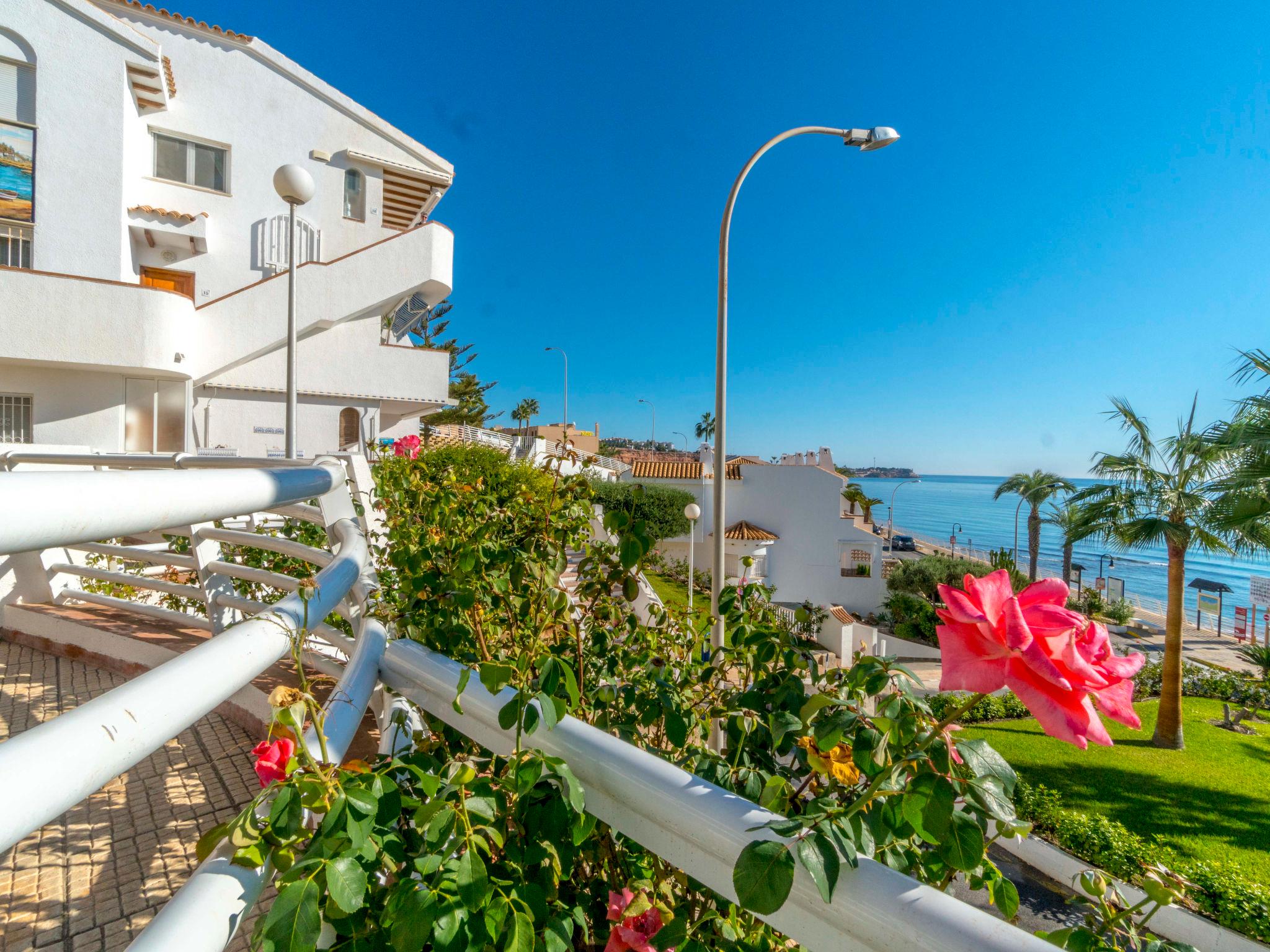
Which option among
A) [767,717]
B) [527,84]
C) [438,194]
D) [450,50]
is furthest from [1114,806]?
[527,84]

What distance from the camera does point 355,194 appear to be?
55.1ft

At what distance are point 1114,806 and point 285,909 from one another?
588 inches

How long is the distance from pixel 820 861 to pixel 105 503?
76 cm

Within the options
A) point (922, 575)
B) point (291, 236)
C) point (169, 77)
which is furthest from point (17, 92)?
point (922, 575)

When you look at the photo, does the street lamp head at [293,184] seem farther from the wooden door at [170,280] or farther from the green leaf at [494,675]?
the wooden door at [170,280]

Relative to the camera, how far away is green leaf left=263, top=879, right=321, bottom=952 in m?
0.64

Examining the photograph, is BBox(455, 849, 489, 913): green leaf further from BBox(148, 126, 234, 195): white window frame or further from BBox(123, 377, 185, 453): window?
BBox(148, 126, 234, 195): white window frame

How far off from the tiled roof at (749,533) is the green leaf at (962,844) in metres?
28.6

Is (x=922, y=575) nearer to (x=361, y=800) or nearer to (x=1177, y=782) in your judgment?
(x=1177, y=782)

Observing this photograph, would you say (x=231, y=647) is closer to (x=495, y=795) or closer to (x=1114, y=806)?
(x=495, y=795)

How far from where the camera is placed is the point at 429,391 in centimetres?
1691

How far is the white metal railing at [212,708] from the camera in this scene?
1.51ft

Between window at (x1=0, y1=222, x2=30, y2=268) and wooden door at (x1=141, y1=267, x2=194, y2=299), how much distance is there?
7.29ft

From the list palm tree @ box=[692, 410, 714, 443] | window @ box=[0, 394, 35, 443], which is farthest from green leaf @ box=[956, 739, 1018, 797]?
palm tree @ box=[692, 410, 714, 443]
